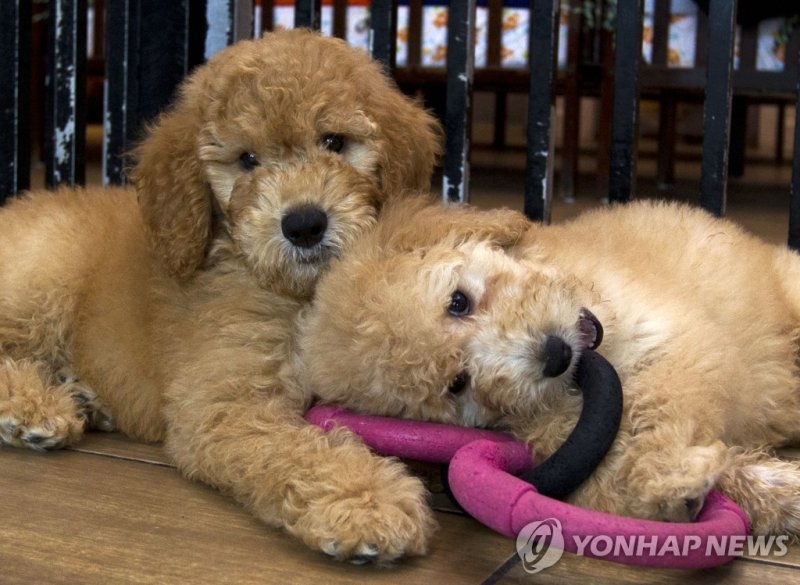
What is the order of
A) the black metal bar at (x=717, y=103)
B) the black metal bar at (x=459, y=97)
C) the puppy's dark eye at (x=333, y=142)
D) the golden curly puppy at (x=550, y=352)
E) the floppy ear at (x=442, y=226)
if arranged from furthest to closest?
the black metal bar at (x=459, y=97) < the black metal bar at (x=717, y=103) < the puppy's dark eye at (x=333, y=142) < the floppy ear at (x=442, y=226) < the golden curly puppy at (x=550, y=352)

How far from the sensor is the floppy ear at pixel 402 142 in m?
2.17

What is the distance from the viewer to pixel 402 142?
2203 mm

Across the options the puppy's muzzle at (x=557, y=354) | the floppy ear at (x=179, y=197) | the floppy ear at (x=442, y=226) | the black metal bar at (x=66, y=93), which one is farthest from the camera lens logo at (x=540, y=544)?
the black metal bar at (x=66, y=93)

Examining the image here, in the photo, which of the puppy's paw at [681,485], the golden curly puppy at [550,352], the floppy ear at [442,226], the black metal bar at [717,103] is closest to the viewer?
the puppy's paw at [681,485]

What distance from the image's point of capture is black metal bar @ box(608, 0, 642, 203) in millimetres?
2816

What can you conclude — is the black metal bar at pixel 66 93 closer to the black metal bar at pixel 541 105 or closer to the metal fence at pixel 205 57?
the metal fence at pixel 205 57

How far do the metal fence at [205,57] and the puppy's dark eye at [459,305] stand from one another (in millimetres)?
1041

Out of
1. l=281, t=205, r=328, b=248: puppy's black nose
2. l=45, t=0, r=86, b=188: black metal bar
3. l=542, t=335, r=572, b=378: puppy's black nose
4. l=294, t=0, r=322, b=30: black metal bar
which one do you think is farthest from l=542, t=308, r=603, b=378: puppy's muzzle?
l=45, t=0, r=86, b=188: black metal bar

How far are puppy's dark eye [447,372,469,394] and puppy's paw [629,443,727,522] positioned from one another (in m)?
0.33

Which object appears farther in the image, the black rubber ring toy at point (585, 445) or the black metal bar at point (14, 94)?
the black metal bar at point (14, 94)

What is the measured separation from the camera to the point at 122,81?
10.4 feet

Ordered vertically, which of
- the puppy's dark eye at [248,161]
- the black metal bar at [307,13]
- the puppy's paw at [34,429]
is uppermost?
the black metal bar at [307,13]

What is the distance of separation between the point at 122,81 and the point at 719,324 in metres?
1.93

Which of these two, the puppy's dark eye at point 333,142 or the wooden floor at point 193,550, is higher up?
the puppy's dark eye at point 333,142
